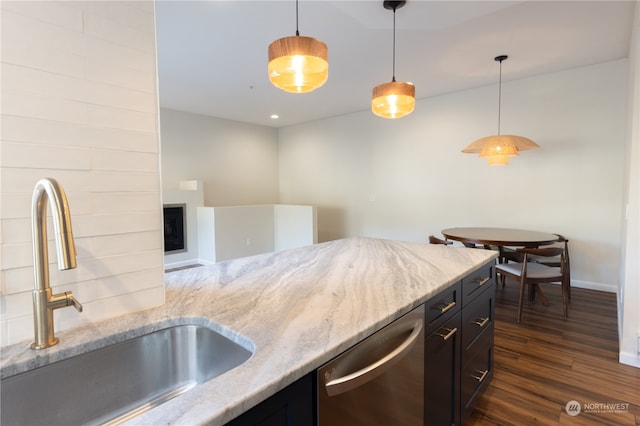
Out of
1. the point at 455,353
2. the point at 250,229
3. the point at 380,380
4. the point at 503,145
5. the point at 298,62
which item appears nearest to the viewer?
the point at 380,380

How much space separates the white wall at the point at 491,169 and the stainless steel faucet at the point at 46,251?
473 cm

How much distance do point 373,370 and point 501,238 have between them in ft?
9.93

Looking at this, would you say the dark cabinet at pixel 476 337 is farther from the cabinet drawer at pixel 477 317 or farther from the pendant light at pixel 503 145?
the pendant light at pixel 503 145

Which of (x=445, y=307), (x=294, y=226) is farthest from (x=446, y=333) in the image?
(x=294, y=226)

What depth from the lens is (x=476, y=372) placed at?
1.70 m

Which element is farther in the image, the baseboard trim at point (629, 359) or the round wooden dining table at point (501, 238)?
the round wooden dining table at point (501, 238)

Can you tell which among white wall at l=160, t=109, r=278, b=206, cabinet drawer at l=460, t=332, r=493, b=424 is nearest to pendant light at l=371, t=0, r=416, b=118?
cabinet drawer at l=460, t=332, r=493, b=424

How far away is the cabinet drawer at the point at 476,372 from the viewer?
1549 millimetres

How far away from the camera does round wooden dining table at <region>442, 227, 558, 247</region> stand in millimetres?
3180

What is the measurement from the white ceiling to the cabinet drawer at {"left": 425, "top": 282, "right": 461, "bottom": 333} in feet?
6.72

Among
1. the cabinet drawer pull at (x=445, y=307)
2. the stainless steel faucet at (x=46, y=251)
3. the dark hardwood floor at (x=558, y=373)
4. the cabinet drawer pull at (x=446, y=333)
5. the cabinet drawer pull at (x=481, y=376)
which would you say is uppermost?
the stainless steel faucet at (x=46, y=251)

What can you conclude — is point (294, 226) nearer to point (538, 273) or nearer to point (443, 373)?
point (538, 273)

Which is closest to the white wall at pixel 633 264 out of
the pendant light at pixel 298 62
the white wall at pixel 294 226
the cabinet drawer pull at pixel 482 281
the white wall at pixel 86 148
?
the cabinet drawer pull at pixel 482 281

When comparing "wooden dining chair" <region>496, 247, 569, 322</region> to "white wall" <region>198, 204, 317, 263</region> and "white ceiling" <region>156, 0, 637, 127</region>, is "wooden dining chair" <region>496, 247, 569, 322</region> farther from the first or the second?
"white wall" <region>198, 204, 317, 263</region>
